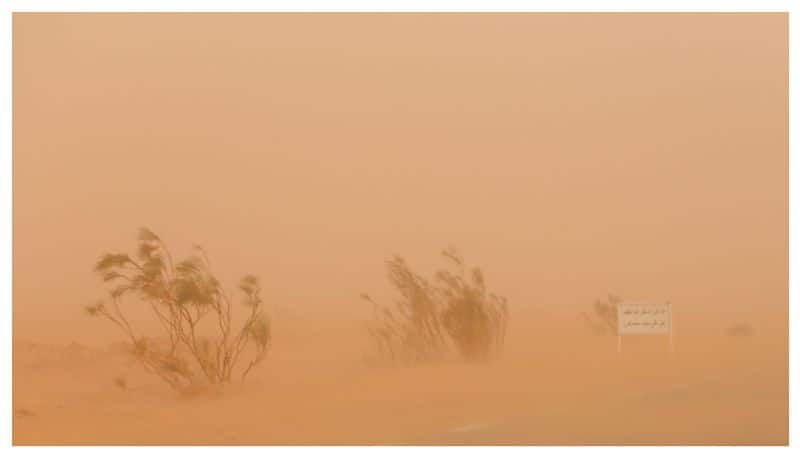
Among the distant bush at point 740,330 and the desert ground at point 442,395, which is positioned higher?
the distant bush at point 740,330

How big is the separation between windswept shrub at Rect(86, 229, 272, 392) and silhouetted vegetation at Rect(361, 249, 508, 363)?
67 centimetres

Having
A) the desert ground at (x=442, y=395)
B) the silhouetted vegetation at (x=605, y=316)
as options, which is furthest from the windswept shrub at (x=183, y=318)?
the silhouetted vegetation at (x=605, y=316)

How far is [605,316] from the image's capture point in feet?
14.7

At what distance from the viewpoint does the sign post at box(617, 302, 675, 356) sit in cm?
447

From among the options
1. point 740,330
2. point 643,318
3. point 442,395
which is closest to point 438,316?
point 442,395

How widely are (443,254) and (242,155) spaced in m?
1.11

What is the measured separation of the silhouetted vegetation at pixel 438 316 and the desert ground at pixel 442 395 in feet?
0.27

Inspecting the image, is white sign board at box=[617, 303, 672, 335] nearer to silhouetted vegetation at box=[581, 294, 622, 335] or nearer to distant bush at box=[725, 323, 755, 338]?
silhouetted vegetation at box=[581, 294, 622, 335]

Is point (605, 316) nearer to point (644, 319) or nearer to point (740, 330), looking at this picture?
point (644, 319)

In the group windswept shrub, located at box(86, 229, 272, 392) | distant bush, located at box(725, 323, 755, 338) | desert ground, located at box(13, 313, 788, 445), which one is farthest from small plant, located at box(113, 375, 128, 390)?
distant bush, located at box(725, 323, 755, 338)

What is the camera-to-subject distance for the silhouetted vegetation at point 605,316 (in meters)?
4.48

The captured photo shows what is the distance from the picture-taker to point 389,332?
448cm

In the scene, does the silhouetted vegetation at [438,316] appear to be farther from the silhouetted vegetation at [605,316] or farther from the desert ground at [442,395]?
the silhouetted vegetation at [605,316]

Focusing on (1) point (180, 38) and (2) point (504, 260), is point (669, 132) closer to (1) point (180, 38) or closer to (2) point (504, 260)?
(2) point (504, 260)
